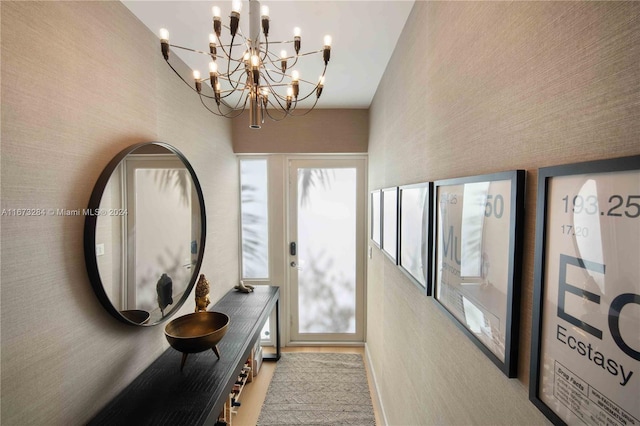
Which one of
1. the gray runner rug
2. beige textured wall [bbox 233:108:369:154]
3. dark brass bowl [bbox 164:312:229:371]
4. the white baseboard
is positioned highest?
beige textured wall [bbox 233:108:369:154]

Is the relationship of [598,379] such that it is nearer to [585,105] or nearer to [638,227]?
[638,227]

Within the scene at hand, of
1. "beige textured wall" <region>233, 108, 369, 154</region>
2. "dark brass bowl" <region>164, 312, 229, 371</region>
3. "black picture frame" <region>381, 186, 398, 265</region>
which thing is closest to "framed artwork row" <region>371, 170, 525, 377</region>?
"black picture frame" <region>381, 186, 398, 265</region>

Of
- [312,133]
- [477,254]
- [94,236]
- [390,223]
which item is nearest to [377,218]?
[390,223]

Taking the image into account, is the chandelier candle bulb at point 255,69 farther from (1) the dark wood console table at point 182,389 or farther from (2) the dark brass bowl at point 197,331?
(1) the dark wood console table at point 182,389

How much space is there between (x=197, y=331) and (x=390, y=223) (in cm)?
130

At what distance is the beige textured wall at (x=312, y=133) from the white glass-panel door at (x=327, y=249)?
0.18m

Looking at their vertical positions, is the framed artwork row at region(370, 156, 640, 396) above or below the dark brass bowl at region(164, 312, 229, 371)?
above

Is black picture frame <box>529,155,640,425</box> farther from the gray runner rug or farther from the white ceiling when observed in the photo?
the gray runner rug

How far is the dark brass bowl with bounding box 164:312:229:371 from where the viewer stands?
4.44 feet

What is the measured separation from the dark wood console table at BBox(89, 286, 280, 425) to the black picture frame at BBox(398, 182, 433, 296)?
103cm

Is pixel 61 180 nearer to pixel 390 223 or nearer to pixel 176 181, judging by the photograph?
pixel 176 181

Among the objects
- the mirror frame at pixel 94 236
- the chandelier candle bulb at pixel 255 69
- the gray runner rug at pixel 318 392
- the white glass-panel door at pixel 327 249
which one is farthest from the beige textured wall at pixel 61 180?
the white glass-panel door at pixel 327 249

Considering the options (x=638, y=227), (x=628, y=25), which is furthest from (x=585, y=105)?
(x=638, y=227)

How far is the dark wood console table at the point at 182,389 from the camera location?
1.13 metres
